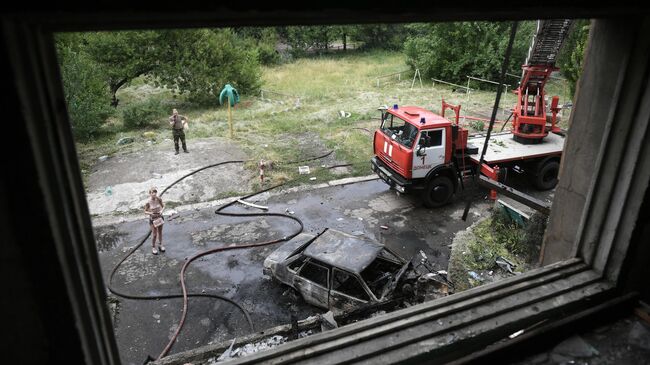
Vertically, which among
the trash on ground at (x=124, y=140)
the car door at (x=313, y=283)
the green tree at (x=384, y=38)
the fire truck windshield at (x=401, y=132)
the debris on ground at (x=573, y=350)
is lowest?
the trash on ground at (x=124, y=140)

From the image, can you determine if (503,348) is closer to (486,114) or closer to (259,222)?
(259,222)

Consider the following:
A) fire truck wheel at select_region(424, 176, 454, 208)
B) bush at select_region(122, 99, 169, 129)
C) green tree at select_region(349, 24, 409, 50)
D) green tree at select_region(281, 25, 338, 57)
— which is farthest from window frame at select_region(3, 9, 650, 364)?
green tree at select_region(349, 24, 409, 50)

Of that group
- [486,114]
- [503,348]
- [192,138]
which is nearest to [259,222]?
[192,138]

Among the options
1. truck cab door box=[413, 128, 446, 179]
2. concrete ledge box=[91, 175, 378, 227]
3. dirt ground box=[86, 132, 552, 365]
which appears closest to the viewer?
dirt ground box=[86, 132, 552, 365]

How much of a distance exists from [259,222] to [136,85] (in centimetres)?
1796

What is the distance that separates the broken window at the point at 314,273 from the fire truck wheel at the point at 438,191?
13.8ft

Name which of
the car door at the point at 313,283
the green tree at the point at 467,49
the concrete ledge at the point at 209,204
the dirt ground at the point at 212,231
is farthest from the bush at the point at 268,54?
the car door at the point at 313,283

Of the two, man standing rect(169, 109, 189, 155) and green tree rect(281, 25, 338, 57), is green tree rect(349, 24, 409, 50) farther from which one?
man standing rect(169, 109, 189, 155)

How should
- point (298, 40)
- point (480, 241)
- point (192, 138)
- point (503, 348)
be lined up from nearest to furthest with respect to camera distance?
point (503, 348), point (480, 241), point (192, 138), point (298, 40)

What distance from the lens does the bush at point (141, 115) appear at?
56.6ft

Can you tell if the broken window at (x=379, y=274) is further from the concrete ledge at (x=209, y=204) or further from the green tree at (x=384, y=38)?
the green tree at (x=384, y=38)

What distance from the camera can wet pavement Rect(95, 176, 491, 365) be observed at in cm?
675

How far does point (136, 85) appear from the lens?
2414cm

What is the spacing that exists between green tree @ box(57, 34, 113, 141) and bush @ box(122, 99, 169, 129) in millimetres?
655
